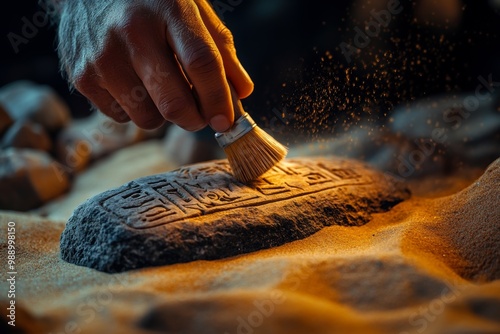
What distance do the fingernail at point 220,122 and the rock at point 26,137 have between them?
115 inches

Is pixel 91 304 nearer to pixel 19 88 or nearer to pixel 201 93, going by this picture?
pixel 201 93

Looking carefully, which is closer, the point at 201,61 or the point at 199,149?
the point at 201,61

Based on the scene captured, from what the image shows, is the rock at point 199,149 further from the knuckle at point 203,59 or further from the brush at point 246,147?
the knuckle at point 203,59

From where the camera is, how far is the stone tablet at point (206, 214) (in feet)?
5.43

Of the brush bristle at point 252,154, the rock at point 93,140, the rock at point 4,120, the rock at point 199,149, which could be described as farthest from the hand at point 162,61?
the rock at point 4,120

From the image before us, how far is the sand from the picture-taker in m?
1.18

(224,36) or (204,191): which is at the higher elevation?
(224,36)

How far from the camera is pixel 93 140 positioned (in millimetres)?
4465

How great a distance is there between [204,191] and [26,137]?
2.89 metres

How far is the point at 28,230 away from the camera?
7.64 ft

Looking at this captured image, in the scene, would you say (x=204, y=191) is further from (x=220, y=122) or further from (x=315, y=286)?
(x=315, y=286)

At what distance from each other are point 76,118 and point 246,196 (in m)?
4.30

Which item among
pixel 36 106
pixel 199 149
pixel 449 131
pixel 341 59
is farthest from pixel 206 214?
pixel 36 106

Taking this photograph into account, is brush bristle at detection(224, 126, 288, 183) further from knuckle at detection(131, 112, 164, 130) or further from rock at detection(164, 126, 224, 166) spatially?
rock at detection(164, 126, 224, 166)
